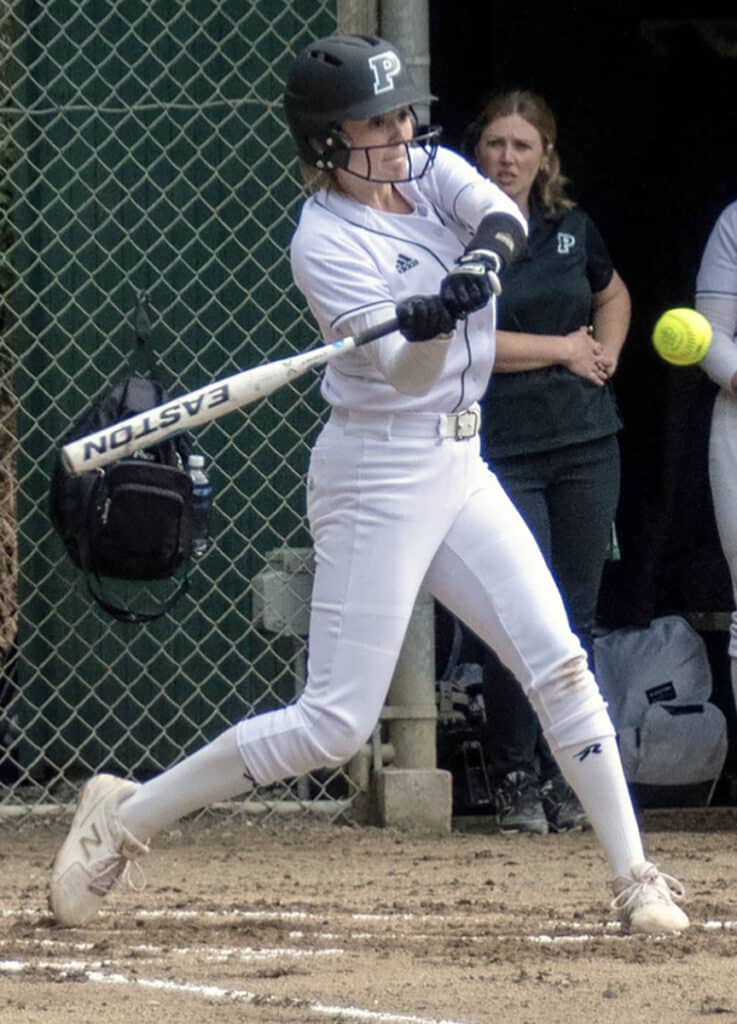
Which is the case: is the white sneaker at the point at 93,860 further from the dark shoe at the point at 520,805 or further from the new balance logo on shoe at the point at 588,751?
the dark shoe at the point at 520,805

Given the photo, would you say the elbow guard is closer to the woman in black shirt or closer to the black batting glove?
the black batting glove

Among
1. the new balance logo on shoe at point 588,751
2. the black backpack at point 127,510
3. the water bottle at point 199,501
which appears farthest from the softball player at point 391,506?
the water bottle at point 199,501

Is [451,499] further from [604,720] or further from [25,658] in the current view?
[25,658]

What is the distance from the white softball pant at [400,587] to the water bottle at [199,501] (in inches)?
56.6

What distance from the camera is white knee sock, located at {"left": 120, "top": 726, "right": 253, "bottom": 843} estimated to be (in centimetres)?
457

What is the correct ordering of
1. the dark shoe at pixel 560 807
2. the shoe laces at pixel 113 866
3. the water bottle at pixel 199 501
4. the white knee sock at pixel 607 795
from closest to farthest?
the white knee sock at pixel 607 795, the shoe laces at pixel 113 866, the water bottle at pixel 199 501, the dark shoe at pixel 560 807

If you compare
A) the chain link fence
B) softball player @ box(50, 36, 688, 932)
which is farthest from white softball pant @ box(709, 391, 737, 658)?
softball player @ box(50, 36, 688, 932)

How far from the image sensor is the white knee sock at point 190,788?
15.0 ft

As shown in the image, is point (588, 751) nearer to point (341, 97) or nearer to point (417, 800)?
point (341, 97)

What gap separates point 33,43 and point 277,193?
33.1 inches

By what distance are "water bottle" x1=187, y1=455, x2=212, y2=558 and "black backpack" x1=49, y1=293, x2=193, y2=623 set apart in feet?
0.17

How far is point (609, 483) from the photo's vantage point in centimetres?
620

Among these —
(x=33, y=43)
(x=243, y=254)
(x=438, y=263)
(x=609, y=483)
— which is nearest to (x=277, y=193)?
(x=243, y=254)

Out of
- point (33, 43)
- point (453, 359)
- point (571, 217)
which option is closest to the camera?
point (453, 359)
